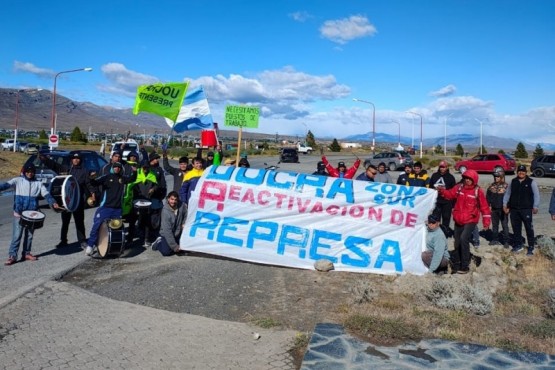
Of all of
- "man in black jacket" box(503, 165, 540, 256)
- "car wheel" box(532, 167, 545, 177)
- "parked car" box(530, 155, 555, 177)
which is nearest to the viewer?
"man in black jacket" box(503, 165, 540, 256)

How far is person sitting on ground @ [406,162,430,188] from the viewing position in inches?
448

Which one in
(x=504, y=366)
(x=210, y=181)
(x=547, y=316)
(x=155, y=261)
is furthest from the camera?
(x=210, y=181)

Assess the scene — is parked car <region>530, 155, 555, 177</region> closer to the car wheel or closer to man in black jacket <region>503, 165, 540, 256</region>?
the car wheel

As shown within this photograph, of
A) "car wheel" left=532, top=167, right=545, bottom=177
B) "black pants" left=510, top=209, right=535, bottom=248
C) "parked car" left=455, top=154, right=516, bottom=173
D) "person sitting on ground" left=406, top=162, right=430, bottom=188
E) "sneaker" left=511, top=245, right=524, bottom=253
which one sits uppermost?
"parked car" left=455, top=154, right=516, bottom=173

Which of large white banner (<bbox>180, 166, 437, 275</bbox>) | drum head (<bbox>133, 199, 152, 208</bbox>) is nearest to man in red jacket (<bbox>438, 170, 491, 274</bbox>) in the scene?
large white banner (<bbox>180, 166, 437, 275</bbox>)

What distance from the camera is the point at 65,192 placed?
9.09 m

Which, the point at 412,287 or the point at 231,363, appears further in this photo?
the point at 412,287

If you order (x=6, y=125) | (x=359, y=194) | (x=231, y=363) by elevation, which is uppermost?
(x=6, y=125)

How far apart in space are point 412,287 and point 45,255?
259 inches

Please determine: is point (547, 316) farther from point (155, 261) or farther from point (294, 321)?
point (155, 261)

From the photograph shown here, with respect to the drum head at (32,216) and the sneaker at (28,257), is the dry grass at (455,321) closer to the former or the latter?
the drum head at (32,216)

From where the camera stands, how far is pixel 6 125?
194 metres

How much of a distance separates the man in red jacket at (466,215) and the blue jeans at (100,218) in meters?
6.18

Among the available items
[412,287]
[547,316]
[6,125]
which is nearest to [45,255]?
[412,287]
